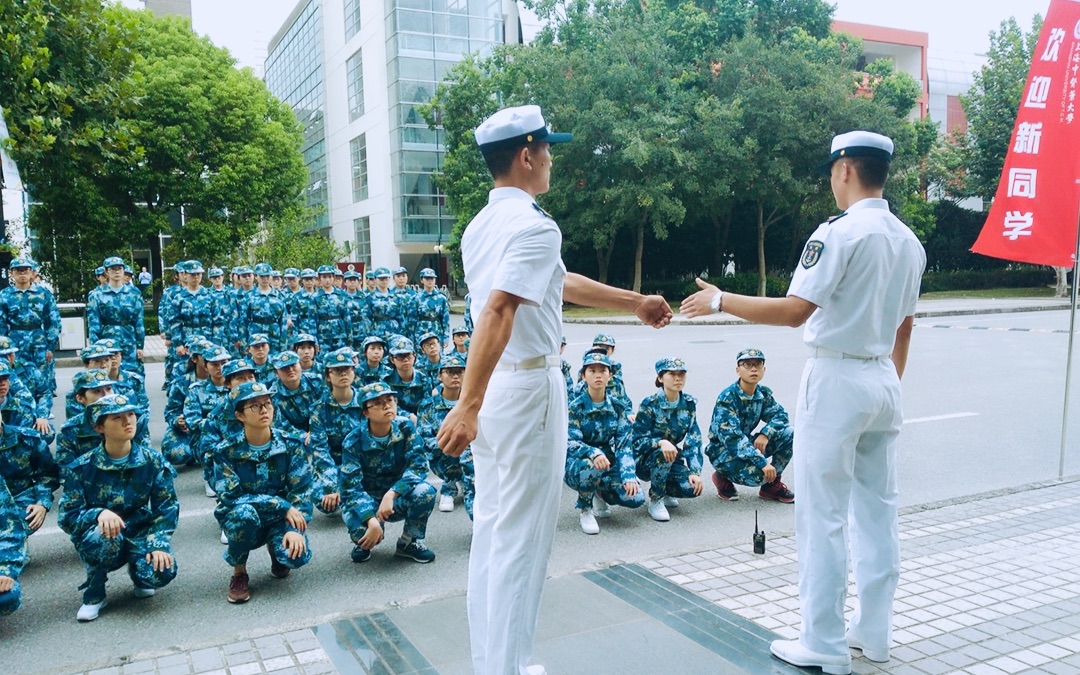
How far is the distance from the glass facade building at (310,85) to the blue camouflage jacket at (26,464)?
1702 inches

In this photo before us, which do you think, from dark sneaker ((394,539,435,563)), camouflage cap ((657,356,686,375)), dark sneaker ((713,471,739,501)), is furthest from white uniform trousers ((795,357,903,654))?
dark sneaker ((713,471,739,501))

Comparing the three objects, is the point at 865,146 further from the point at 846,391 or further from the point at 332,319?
the point at 332,319

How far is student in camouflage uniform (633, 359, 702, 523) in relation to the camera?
18.4 feet

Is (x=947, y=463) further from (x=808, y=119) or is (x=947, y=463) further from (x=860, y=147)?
(x=808, y=119)

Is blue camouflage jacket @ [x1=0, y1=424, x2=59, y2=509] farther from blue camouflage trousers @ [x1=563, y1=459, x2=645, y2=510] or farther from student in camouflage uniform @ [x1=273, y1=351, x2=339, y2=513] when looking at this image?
blue camouflage trousers @ [x1=563, y1=459, x2=645, y2=510]

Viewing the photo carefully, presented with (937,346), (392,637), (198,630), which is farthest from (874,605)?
→ (937,346)

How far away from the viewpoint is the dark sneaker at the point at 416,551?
4.80 m

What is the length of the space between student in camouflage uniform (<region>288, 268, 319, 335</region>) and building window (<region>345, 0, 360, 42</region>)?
3338 cm

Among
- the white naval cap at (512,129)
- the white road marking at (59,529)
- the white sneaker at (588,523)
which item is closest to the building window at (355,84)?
the white road marking at (59,529)

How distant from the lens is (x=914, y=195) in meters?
33.4

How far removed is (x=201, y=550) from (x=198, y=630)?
1.31 metres

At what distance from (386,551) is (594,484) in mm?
1413

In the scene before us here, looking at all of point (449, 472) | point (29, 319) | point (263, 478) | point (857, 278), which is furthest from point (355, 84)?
point (857, 278)

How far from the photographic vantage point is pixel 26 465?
4.95 m
